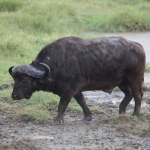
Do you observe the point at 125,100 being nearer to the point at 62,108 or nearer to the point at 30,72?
the point at 62,108

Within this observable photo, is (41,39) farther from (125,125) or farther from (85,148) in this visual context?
(85,148)

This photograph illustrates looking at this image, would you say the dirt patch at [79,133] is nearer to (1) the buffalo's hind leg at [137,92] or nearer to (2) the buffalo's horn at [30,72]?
(1) the buffalo's hind leg at [137,92]

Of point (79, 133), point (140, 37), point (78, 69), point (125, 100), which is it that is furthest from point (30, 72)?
point (140, 37)

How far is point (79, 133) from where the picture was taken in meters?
9.15

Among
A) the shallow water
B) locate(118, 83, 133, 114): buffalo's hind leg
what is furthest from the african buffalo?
the shallow water

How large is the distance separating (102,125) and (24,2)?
12.5 m

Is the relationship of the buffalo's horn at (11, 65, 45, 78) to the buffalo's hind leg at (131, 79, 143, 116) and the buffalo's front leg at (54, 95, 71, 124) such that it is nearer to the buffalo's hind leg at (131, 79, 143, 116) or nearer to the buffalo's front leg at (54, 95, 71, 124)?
Answer: the buffalo's front leg at (54, 95, 71, 124)

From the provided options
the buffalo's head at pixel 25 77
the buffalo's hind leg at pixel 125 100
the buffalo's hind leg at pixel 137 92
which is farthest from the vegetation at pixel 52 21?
the buffalo's hind leg at pixel 137 92

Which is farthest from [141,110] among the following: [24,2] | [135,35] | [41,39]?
[24,2]

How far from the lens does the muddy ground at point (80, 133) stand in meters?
8.36

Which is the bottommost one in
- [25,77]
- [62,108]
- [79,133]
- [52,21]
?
[52,21]

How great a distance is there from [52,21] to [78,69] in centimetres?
1016

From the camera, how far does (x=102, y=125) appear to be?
9672mm

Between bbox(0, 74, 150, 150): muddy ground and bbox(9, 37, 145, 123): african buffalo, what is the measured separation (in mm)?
390
